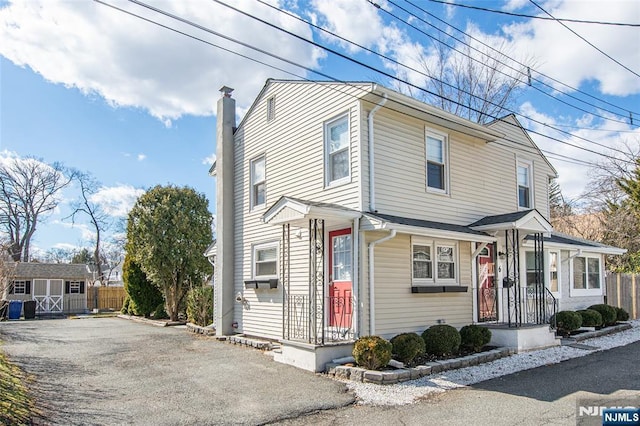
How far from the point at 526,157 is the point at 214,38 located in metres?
10.1

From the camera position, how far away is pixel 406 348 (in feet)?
27.5

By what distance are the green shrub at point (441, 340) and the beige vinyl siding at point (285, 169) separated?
288cm

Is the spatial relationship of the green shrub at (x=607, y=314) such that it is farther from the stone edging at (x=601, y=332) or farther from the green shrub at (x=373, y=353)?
the green shrub at (x=373, y=353)

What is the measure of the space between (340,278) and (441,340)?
2402mm

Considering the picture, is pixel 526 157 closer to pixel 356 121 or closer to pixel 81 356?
pixel 356 121

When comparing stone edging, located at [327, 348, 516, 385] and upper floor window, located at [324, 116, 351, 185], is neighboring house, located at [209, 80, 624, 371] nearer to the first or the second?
upper floor window, located at [324, 116, 351, 185]

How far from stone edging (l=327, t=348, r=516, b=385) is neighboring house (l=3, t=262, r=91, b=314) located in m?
25.5

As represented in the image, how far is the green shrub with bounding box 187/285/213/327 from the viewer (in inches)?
596

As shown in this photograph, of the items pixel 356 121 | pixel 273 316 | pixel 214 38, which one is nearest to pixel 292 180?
pixel 356 121

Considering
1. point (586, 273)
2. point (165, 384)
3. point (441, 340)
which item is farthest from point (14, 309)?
point (586, 273)

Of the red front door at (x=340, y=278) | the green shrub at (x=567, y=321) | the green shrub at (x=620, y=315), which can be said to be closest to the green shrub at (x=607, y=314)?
the green shrub at (x=620, y=315)

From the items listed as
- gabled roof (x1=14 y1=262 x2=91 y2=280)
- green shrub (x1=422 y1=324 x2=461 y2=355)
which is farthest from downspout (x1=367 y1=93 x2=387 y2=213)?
gabled roof (x1=14 y1=262 x2=91 y2=280)

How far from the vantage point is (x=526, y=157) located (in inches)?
546

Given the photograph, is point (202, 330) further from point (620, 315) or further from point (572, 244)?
point (620, 315)
